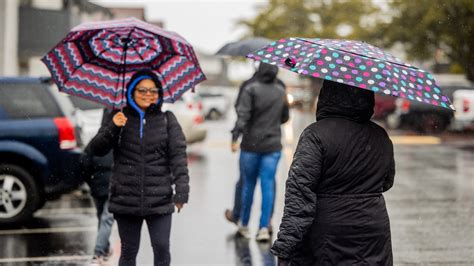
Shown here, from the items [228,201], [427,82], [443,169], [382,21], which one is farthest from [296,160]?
[382,21]

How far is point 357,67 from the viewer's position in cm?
369

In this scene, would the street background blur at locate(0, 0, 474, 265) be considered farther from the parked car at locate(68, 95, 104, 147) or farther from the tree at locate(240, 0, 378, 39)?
the tree at locate(240, 0, 378, 39)

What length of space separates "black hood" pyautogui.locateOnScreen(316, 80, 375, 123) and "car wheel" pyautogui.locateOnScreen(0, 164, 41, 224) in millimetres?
5272

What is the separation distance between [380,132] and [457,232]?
15.4 ft

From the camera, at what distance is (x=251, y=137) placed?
24.6 feet

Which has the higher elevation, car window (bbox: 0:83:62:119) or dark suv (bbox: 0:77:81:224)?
car window (bbox: 0:83:62:119)

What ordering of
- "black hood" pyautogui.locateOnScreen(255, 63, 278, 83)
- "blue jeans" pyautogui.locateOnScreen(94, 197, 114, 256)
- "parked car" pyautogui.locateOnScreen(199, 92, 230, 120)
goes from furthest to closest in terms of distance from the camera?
"parked car" pyautogui.locateOnScreen(199, 92, 230, 120) → "black hood" pyautogui.locateOnScreen(255, 63, 278, 83) → "blue jeans" pyautogui.locateOnScreen(94, 197, 114, 256)

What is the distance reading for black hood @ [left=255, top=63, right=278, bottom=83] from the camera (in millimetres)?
7410

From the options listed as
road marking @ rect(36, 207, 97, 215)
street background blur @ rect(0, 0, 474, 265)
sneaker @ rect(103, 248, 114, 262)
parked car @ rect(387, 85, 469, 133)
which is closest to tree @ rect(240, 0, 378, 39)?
street background blur @ rect(0, 0, 474, 265)

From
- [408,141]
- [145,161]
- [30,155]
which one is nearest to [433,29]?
[408,141]

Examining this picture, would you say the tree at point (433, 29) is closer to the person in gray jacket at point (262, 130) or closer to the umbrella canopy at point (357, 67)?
the person in gray jacket at point (262, 130)

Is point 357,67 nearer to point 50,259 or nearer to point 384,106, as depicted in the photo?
point 50,259

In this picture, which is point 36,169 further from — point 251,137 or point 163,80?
point 163,80

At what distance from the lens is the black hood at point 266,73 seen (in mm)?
7410
